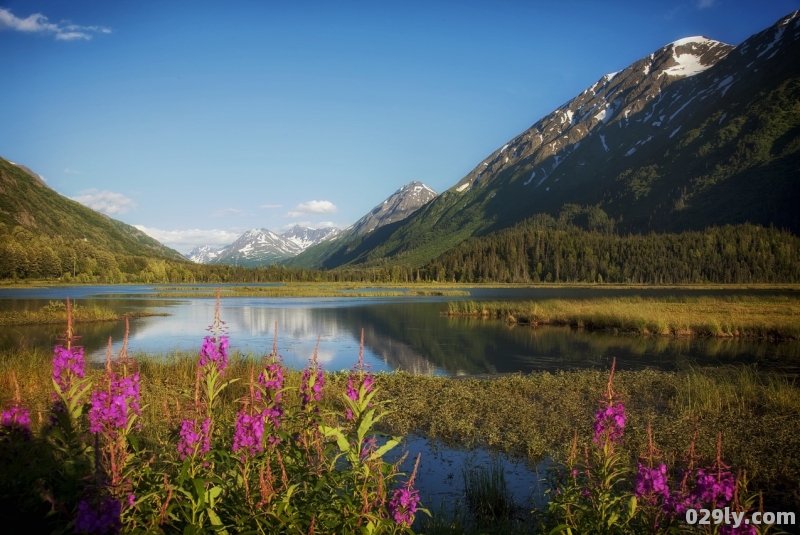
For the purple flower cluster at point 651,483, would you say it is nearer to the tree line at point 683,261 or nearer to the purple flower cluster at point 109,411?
the purple flower cluster at point 109,411

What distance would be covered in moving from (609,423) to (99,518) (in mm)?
4821

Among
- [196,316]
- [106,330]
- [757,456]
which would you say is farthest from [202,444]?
[196,316]

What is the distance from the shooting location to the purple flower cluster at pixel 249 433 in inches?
180

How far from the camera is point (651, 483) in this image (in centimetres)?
483

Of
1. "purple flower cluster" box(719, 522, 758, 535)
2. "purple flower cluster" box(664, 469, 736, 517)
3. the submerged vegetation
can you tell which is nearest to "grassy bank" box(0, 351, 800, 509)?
the submerged vegetation

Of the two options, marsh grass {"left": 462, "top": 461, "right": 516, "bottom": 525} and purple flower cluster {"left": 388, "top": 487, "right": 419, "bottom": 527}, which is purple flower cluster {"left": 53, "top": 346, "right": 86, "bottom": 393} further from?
marsh grass {"left": 462, "top": 461, "right": 516, "bottom": 525}

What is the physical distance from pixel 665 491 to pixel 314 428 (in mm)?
3746

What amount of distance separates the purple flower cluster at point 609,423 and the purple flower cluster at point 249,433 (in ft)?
11.2

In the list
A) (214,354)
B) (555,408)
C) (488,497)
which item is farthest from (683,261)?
(214,354)

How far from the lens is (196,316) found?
2115 inches

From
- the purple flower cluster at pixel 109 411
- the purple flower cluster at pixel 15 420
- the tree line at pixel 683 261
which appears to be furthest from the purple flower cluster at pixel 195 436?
the tree line at pixel 683 261

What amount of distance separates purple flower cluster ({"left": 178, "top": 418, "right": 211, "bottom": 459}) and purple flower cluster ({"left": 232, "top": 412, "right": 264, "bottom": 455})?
0.93 feet

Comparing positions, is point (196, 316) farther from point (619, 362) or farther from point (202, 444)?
point (202, 444)

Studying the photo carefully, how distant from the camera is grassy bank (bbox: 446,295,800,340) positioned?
36094mm
